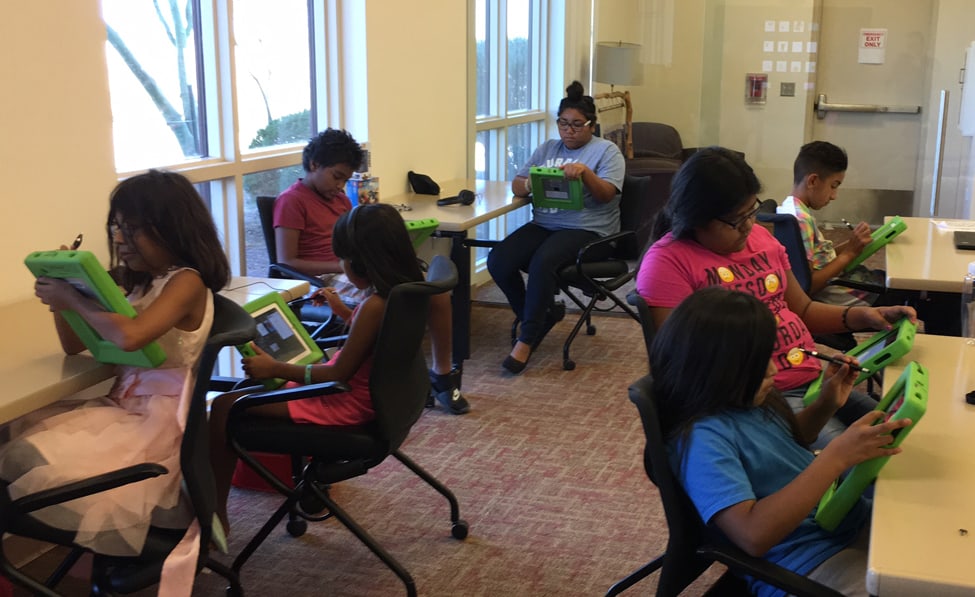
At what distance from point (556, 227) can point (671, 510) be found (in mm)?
3205

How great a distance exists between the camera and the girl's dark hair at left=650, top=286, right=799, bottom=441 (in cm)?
168

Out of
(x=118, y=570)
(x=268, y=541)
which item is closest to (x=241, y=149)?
(x=268, y=541)

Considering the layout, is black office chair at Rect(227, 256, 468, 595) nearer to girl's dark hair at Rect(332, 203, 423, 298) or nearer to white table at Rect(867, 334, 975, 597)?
girl's dark hair at Rect(332, 203, 423, 298)

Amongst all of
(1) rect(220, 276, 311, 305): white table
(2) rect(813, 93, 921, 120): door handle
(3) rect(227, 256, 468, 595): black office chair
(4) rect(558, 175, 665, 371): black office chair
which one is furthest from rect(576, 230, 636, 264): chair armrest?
(2) rect(813, 93, 921, 120): door handle

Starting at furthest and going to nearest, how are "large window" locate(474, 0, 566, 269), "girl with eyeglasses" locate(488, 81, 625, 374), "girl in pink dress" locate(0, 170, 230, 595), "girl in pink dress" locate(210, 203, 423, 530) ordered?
1. "large window" locate(474, 0, 566, 269)
2. "girl with eyeglasses" locate(488, 81, 625, 374)
3. "girl in pink dress" locate(210, 203, 423, 530)
4. "girl in pink dress" locate(0, 170, 230, 595)

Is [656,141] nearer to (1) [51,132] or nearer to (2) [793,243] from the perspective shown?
(2) [793,243]

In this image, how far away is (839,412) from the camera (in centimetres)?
241

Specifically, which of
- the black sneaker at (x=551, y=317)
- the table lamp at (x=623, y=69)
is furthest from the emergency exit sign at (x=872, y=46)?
the black sneaker at (x=551, y=317)

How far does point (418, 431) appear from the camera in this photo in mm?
3814

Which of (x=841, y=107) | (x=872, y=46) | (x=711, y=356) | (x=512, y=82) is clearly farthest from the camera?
(x=841, y=107)

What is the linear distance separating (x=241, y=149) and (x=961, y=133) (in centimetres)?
504

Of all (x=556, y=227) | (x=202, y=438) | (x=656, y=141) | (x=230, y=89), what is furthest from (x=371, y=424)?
(x=656, y=141)

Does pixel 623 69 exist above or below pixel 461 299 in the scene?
above

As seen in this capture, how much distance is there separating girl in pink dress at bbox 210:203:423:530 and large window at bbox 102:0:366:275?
45.8 inches
